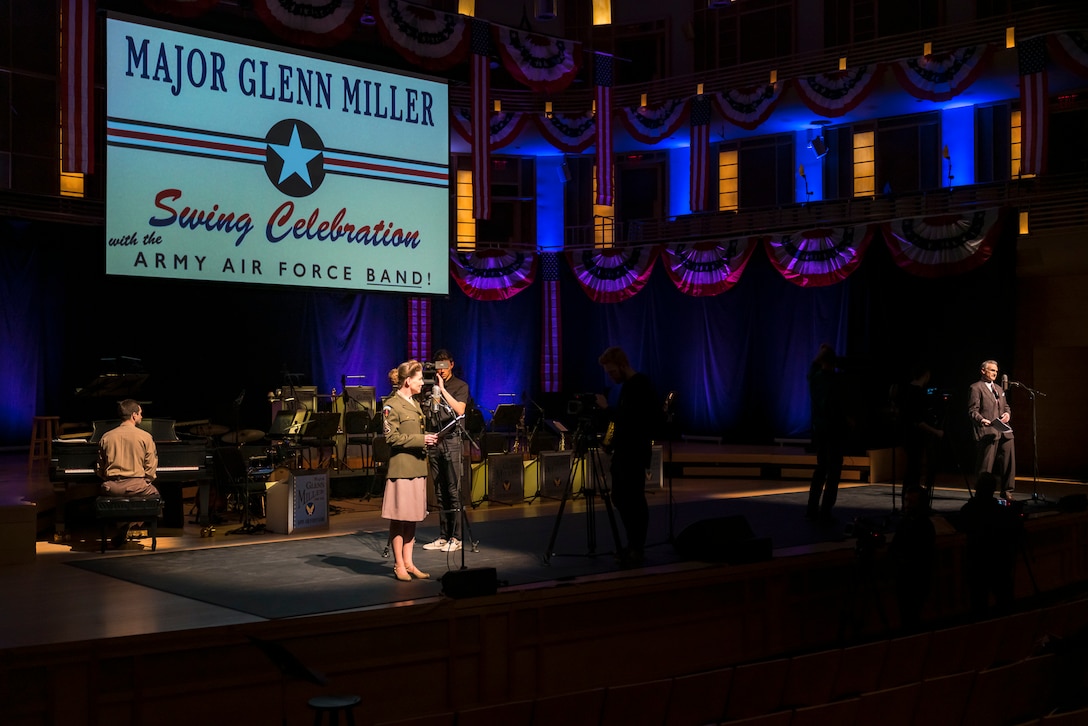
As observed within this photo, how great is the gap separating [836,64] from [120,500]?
47.2 feet

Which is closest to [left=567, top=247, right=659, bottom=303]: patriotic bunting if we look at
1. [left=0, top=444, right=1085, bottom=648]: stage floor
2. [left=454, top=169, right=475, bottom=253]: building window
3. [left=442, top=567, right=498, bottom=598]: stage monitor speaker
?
[left=454, top=169, right=475, bottom=253]: building window

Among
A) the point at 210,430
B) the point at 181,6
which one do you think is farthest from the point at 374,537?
the point at 181,6

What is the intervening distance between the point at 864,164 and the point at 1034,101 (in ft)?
13.6

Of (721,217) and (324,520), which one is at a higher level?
(721,217)

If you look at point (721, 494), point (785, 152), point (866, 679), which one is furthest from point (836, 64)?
point (866, 679)

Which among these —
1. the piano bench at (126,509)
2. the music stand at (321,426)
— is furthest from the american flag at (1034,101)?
the piano bench at (126,509)

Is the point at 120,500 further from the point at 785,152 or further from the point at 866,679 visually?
the point at 785,152

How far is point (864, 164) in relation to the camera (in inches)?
779

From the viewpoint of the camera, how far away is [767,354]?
19.2 metres

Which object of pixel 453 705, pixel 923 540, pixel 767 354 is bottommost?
pixel 453 705

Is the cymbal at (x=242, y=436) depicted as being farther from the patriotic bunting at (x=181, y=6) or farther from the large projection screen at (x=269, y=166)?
the patriotic bunting at (x=181, y=6)

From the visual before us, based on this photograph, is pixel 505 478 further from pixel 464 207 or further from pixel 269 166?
pixel 464 207

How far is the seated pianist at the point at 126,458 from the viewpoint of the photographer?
8.66 metres

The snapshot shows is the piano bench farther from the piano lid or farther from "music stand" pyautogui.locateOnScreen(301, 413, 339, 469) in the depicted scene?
"music stand" pyautogui.locateOnScreen(301, 413, 339, 469)
